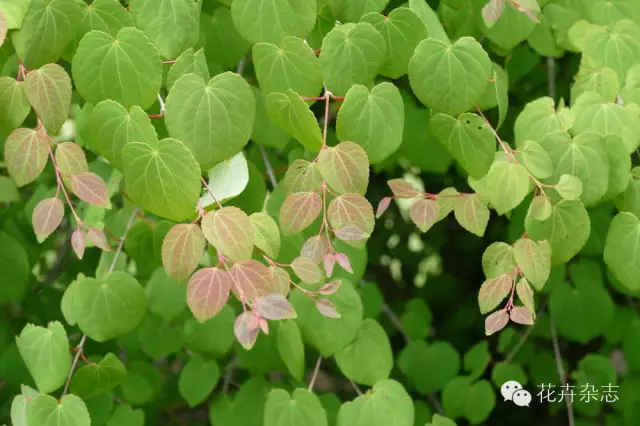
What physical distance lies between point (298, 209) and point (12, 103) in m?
0.37

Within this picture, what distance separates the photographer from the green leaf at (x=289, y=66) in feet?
3.26

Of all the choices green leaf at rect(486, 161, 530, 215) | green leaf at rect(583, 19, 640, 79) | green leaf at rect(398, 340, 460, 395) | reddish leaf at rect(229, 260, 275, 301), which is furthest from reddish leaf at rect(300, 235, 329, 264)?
green leaf at rect(398, 340, 460, 395)

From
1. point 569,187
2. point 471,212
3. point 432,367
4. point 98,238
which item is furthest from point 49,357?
point 432,367

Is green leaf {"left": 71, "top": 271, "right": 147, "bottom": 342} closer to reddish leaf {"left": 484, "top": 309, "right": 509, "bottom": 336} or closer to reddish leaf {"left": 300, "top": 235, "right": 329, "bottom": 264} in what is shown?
reddish leaf {"left": 300, "top": 235, "right": 329, "bottom": 264}

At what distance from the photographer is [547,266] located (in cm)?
99

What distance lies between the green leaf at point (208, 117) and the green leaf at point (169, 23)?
105mm

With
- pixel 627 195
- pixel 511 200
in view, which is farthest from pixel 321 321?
pixel 627 195

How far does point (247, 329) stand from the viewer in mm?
774

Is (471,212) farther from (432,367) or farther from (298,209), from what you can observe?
(432,367)

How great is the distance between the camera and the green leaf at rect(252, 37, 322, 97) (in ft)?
3.26

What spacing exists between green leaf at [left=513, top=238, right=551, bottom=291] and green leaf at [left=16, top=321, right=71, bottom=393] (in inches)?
23.7

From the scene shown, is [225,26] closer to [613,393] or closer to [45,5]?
[45,5]

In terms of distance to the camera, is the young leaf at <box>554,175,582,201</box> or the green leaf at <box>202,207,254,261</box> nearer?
the green leaf at <box>202,207,254,261</box>

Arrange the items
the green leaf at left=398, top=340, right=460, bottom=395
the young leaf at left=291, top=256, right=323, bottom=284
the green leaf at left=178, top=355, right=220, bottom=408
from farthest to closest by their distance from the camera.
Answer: the green leaf at left=398, top=340, right=460, bottom=395, the green leaf at left=178, top=355, right=220, bottom=408, the young leaf at left=291, top=256, right=323, bottom=284
